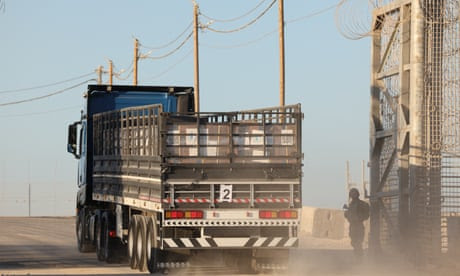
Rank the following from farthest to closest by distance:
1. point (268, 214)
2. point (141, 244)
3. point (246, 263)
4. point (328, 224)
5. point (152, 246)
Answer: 1. point (328, 224)
2. point (141, 244)
3. point (246, 263)
4. point (152, 246)
5. point (268, 214)

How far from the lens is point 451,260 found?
1064 inches

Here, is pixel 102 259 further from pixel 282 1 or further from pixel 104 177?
pixel 282 1

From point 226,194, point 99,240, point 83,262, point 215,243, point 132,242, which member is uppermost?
point 226,194

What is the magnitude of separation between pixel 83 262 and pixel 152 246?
5764 millimetres

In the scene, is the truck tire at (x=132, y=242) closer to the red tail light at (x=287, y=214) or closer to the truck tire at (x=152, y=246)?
the truck tire at (x=152, y=246)

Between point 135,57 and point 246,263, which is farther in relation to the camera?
point 135,57

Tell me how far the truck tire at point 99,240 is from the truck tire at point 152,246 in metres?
4.90

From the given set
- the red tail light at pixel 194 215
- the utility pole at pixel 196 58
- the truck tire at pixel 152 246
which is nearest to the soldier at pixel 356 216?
the truck tire at pixel 152 246

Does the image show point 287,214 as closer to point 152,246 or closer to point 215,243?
point 215,243

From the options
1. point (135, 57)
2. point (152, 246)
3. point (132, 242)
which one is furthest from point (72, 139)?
point (135, 57)

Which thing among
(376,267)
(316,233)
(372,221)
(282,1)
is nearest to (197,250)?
(376,267)

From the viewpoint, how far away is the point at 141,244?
2561 centimetres

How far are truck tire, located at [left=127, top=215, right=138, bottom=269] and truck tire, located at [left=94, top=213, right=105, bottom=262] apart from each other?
280cm

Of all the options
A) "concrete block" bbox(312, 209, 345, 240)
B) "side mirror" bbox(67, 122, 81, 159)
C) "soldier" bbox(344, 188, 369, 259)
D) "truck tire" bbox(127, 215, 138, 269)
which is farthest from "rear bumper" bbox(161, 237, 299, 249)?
"concrete block" bbox(312, 209, 345, 240)
